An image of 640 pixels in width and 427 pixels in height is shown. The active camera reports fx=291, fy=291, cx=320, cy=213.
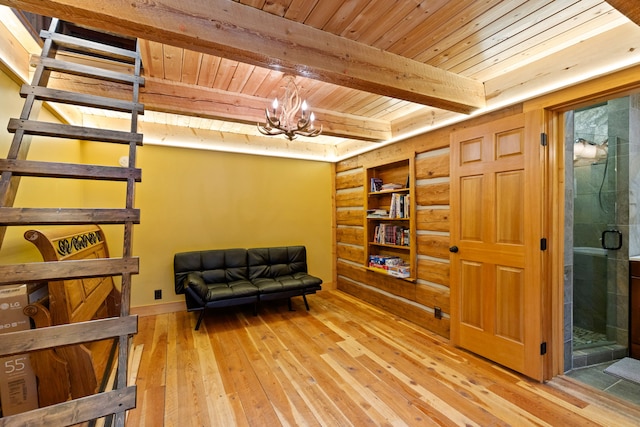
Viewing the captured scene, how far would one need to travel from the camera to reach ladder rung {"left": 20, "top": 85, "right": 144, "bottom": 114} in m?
1.71

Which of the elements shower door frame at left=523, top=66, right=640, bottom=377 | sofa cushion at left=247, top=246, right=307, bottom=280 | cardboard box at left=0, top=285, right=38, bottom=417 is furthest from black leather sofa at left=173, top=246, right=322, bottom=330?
shower door frame at left=523, top=66, right=640, bottom=377

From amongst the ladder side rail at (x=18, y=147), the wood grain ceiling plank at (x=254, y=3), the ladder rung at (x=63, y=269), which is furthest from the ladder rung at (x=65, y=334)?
the wood grain ceiling plank at (x=254, y=3)

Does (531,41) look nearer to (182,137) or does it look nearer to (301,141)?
(301,141)

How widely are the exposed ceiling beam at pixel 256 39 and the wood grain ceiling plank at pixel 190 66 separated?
2.18 ft

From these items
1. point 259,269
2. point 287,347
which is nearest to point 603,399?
point 287,347

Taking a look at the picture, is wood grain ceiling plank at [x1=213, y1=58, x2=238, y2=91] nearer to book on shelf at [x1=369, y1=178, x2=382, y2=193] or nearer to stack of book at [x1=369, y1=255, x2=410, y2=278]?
book on shelf at [x1=369, y1=178, x2=382, y2=193]

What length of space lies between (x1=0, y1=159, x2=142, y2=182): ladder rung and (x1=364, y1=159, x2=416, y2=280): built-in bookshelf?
2.83m

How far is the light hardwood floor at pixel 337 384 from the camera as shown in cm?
190

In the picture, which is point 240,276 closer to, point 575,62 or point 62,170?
point 62,170

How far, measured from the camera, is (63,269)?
53.6 inches

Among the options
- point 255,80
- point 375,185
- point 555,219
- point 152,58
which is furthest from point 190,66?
point 555,219

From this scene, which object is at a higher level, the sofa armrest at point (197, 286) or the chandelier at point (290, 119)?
the chandelier at point (290, 119)

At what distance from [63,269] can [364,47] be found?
85.1 inches

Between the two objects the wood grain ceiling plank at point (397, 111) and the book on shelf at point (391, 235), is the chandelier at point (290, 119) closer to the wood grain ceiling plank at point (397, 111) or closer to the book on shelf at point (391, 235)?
the wood grain ceiling plank at point (397, 111)
